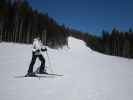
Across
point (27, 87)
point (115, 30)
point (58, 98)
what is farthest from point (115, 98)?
point (115, 30)

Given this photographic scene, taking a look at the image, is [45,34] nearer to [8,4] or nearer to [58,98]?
[8,4]

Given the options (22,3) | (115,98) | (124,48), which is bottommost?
(115,98)

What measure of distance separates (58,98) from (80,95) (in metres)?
0.97

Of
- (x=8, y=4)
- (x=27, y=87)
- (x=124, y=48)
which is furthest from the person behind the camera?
(x=124, y=48)

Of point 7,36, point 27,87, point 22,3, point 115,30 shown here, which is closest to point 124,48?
point 115,30

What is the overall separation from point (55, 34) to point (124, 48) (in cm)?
3568

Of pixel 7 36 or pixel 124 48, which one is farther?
pixel 124 48

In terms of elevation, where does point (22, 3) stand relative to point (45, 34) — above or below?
above

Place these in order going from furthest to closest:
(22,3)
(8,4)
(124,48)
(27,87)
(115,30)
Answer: (115,30)
(124,48)
(22,3)
(8,4)
(27,87)

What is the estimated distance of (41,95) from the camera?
774 centimetres

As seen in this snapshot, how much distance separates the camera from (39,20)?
283 feet

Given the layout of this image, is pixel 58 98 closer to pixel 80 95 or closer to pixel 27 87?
pixel 80 95

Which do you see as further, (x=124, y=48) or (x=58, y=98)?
(x=124, y=48)

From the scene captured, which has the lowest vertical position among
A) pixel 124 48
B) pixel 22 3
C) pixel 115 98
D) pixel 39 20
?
pixel 115 98
